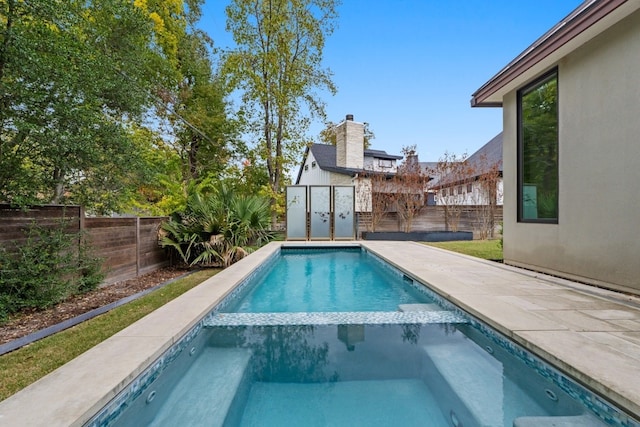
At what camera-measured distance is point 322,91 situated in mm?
14266

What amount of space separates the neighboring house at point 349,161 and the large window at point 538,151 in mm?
8140

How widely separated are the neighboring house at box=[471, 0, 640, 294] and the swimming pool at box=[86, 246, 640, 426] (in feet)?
7.30

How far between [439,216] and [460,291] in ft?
33.1

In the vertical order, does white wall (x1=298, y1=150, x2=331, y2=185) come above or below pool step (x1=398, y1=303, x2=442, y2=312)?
above

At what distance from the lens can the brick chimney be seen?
15.9 meters

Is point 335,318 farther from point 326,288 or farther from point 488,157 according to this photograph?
point 488,157

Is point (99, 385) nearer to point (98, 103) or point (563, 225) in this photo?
point (98, 103)

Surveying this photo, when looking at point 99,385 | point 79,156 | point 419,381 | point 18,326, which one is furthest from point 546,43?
point 18,326

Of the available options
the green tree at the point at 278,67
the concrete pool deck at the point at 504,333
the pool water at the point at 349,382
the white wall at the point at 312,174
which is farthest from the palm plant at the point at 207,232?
the white wall at the point at 312,174

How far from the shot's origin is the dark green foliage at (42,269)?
3.39 metres

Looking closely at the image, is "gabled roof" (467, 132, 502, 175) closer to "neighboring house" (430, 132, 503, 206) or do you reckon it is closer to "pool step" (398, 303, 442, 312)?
"neighboring house" (430, 132, 503, 206)

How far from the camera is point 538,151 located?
5285 mm

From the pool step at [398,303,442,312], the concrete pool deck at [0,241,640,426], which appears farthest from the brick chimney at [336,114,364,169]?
the pool step at [398,303,442,312]

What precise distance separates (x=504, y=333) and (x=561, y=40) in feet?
12.7
